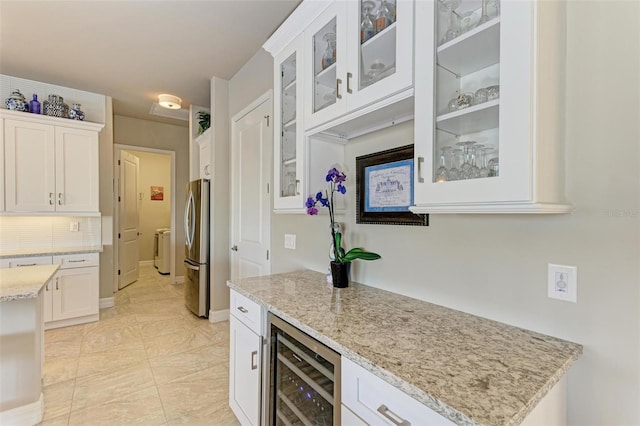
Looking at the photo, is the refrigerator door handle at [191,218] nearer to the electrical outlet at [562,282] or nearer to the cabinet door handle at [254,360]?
the cabinet door handle at [254,360]

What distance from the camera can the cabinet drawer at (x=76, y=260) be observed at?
3393mm

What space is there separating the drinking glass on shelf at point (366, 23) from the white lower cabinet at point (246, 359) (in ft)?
4.73

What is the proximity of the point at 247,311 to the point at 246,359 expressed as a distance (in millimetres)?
262

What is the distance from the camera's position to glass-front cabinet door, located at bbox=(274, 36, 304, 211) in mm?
1912

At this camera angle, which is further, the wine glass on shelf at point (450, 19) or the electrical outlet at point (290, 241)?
the electrical outlet at point (290, 241)

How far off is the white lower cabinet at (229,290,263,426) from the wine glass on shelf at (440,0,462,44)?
146 centimetres

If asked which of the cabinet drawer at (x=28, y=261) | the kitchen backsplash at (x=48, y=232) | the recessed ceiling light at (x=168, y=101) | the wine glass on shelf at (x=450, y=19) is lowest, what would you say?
the cabinet drawer at (x=28, y=261)

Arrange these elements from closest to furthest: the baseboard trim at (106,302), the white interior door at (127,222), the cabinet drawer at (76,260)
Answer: the cabinet drawer at (76,260) → the baseboard trim at (106,302) → the white interior door at (127,222)

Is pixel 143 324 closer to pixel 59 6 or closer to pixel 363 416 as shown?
pixel 59 6

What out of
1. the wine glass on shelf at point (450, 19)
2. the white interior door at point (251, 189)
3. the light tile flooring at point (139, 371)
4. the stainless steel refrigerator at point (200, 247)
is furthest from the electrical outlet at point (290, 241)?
the wine glass on shelf at point (450, 19)

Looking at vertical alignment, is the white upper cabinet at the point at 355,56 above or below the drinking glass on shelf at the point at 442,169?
above

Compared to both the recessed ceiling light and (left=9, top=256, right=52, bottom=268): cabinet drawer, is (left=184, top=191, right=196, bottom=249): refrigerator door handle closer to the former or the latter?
the recessed ceiling light

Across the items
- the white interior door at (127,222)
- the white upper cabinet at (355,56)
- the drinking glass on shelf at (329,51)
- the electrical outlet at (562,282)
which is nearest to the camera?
the electrical outlet at (562,282)

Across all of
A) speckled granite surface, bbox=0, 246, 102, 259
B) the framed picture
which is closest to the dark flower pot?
the framed picture
